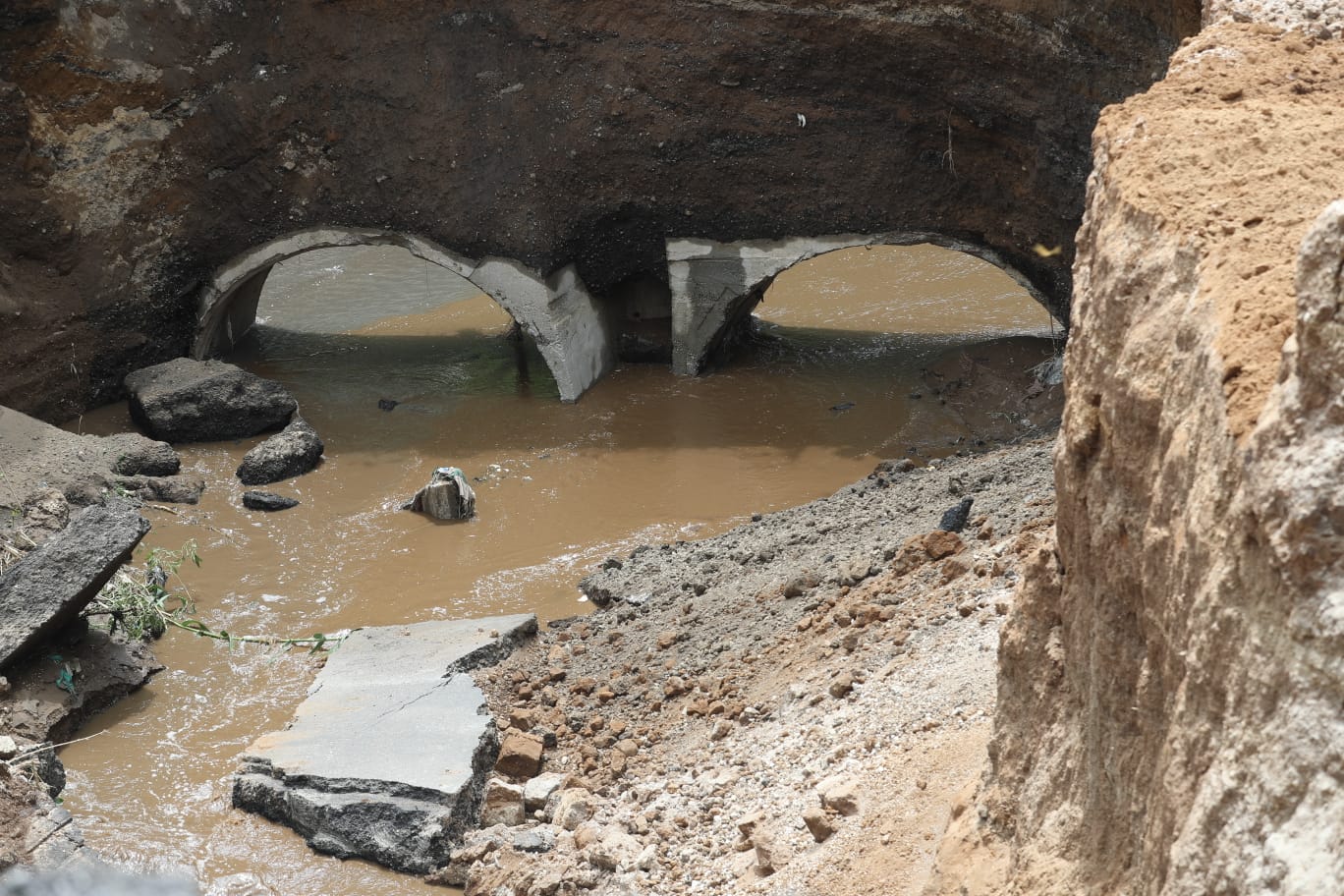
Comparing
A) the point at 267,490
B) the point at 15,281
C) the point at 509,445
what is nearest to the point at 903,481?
the point at 509,445

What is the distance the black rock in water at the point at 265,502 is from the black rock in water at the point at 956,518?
438 centimetres

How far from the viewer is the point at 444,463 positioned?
31.1ft

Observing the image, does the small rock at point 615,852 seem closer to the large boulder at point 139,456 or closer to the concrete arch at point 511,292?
the large boulder at point 139,456

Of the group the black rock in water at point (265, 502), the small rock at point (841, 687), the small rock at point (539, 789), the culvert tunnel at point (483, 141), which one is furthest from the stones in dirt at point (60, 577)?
the culvert tunnel at point (483, 141)

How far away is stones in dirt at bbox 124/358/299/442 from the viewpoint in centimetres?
973

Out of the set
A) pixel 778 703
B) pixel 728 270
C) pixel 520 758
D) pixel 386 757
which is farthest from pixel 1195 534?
pixel 728 270

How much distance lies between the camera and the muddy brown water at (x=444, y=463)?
5.90 m

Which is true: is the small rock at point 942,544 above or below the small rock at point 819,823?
above

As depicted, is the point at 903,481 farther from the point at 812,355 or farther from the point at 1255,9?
the point at 1255,9

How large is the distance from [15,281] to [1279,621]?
9719mm

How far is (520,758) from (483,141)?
582cm

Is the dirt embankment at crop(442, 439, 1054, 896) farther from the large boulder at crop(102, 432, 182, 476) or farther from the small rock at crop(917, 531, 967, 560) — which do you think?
the large boulder at crop(102, 432, 182, 476)

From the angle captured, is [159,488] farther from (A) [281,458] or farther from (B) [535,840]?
(B) [535,840]

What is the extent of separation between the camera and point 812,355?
11.3m
